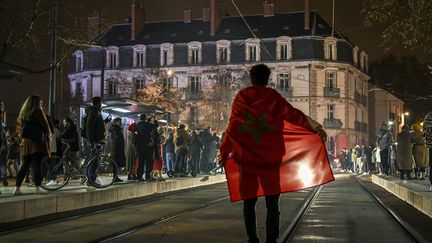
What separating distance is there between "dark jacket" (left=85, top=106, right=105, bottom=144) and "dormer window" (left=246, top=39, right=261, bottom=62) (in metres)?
67.2

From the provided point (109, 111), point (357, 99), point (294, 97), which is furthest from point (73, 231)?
point (357, 99)

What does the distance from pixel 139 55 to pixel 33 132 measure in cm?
7487

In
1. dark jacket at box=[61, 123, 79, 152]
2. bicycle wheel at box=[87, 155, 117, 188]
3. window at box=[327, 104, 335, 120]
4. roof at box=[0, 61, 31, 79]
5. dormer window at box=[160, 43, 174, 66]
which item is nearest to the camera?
roof at box=[0, 61, 31, 79]

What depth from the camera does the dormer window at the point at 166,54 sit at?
84188mm

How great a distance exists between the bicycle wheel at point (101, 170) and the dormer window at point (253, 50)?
65737mm

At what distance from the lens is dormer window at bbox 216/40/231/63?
82.1 m

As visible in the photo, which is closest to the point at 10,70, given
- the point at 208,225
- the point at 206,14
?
A: the point at 208,225

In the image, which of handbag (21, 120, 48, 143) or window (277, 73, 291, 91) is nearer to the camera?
handbag (21, 120, 48, 143)

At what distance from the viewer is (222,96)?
69.8 meters

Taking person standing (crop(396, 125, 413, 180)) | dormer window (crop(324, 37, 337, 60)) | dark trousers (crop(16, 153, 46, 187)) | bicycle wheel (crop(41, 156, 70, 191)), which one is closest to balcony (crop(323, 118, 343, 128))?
dormer window (crop(324, 37, 337, 60))

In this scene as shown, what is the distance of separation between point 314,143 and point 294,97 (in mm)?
Answer: 74184

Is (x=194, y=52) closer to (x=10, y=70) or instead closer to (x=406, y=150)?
(x=406, y=150)

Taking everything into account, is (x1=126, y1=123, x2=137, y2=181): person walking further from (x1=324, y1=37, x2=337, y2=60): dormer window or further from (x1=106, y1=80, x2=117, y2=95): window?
(x1=106, y1=80, x2=117, y2=95): window

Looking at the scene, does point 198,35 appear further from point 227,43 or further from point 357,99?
point 357,99
